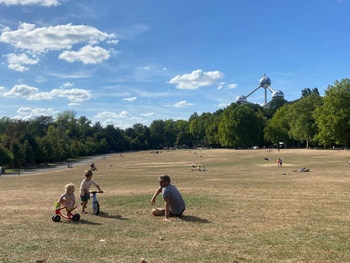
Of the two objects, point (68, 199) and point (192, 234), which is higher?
point (68, 199)

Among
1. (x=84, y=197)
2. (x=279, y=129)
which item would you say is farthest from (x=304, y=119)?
(x=84, y=197)

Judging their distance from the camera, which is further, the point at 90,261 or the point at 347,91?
the point at 347,91

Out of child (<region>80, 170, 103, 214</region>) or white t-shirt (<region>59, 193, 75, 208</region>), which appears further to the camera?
child (<region>80, 170, 103, 214</region>)

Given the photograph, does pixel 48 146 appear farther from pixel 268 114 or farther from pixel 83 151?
pixel 268 114

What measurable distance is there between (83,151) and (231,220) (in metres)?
156

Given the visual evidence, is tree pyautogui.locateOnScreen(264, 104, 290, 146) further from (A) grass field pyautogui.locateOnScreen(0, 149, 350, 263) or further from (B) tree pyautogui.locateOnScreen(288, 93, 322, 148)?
(A) grass field pyautogui.locateOnScreen(0, 149, 350, 263)

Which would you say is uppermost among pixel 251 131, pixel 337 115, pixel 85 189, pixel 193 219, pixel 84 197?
pixel 337 115

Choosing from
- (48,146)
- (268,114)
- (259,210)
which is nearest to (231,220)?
(259,210)

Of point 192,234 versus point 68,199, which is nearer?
point 192,234

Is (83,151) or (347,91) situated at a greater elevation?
(347,91)

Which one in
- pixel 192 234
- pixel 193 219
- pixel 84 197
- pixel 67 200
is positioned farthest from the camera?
pixel 84 197

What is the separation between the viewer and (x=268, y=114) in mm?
179625

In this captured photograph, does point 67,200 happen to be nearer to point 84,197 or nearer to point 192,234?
point 84,197

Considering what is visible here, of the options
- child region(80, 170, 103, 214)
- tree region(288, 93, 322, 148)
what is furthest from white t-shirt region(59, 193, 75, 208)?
tree region(288, 93, 322, 148)
